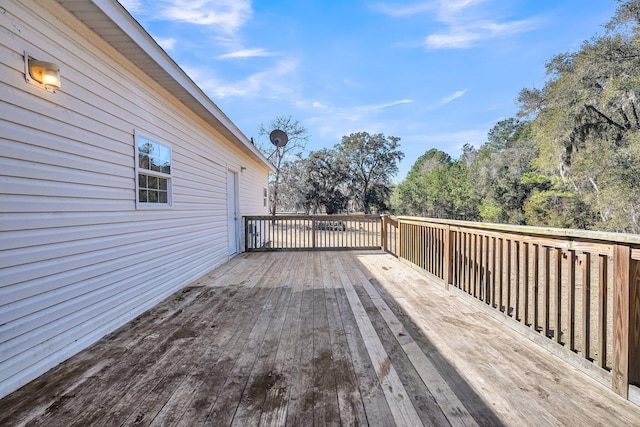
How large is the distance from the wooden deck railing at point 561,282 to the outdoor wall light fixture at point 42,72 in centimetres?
379

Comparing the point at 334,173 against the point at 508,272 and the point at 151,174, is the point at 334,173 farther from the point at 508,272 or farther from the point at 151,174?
the point at 508,272

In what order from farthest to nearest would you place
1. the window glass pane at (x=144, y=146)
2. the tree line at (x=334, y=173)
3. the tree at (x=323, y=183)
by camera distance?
the tree at (x=323, y=183) → the tree line at (x=334, y=173) → the window glass pane at (x=144, y=146)

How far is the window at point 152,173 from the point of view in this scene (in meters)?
3.20

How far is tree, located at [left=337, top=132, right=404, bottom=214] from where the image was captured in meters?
25.2

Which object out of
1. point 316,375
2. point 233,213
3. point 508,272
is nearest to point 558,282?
point 508,272

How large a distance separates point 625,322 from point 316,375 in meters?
1.80

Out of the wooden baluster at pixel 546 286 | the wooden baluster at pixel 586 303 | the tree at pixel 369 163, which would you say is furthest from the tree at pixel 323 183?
the wooden baluster at pixel 586 303

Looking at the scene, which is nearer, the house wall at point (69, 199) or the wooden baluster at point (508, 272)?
the house wall at point (69, 199)

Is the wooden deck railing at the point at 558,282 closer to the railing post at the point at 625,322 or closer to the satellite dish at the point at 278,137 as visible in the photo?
the railing post at the point at 625,322

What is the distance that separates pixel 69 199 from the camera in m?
2.22

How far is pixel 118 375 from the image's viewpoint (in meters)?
1.87

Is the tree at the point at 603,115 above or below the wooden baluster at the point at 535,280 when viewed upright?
above

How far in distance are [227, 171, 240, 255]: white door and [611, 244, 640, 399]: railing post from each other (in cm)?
615

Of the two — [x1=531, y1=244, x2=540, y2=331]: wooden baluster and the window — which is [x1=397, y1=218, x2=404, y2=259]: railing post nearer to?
[x1=531, y1=244, x2=540, y2=331]: wooden baluster
